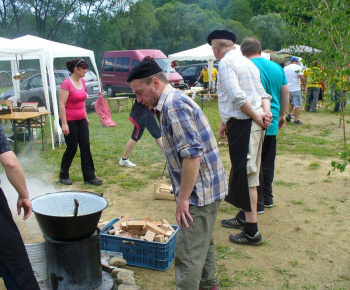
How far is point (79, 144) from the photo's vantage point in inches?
220

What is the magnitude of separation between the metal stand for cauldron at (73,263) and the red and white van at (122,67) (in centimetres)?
1579

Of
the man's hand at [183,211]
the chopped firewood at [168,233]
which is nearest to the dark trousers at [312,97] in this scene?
the chopped firewood at [168,233]

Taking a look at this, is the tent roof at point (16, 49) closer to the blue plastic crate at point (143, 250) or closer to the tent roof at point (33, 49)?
the tent roof at point (33, 49)

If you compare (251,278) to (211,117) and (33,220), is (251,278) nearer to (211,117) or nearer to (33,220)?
(33,220)

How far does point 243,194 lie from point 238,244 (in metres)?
0.61

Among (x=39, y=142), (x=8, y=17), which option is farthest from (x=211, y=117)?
(x=8, y=17)

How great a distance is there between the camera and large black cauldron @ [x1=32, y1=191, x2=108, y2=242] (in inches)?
103

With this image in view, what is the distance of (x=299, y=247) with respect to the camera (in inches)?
150

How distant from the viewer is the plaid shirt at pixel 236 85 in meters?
3.38

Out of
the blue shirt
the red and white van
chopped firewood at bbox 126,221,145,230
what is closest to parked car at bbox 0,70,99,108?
the red and white van

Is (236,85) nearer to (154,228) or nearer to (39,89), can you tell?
(154,228)

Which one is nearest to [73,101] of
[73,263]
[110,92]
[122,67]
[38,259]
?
[38,259]

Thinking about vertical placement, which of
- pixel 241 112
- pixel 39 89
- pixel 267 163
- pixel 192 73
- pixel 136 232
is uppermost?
pixel 192 73

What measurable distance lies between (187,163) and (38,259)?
1565 mm
